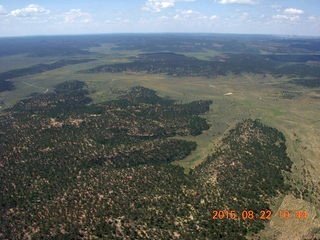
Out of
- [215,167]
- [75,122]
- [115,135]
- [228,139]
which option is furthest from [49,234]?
[228,139]

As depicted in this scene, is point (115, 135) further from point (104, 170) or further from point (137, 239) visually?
point (137, 239)

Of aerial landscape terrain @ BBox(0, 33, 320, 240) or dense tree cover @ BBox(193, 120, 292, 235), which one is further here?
dense tree cover @ BBox(193, 120, 292, 235)
